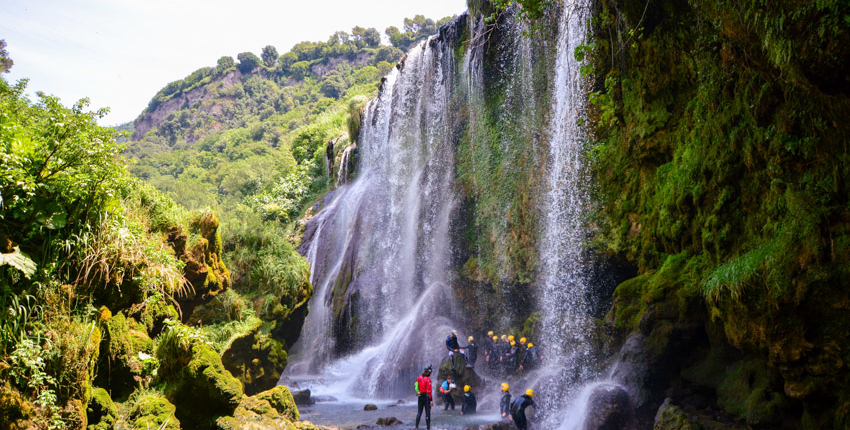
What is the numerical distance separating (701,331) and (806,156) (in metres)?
3.48

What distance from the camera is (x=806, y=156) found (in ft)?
17.7

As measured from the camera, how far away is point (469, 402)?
11.8 meters

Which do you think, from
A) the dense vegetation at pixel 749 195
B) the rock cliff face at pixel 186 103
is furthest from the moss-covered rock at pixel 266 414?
the rock cliff face at pixel 186 103

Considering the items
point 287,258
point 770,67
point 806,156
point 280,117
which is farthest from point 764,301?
point 280,117

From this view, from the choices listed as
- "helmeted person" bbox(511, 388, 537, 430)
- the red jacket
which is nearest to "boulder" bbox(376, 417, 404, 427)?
the red jacket

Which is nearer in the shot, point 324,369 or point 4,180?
point 4,180

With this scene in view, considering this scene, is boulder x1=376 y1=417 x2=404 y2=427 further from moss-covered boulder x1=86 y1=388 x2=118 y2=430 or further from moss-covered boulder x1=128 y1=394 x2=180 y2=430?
moss-covered boulder x1=86 y1=388 x2=118 y2=430

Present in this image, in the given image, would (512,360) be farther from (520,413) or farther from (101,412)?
(101,412)

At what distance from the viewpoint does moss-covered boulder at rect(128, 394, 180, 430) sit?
18.2 feet

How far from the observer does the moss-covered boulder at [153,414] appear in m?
5.55

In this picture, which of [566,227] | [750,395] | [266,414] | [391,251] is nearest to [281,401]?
[266,414]

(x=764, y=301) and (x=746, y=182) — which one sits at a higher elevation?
(x=746, y=182)

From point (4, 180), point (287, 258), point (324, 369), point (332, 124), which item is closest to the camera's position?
point (4, 180)

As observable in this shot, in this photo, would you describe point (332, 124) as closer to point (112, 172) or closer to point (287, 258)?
point (287, 258)
